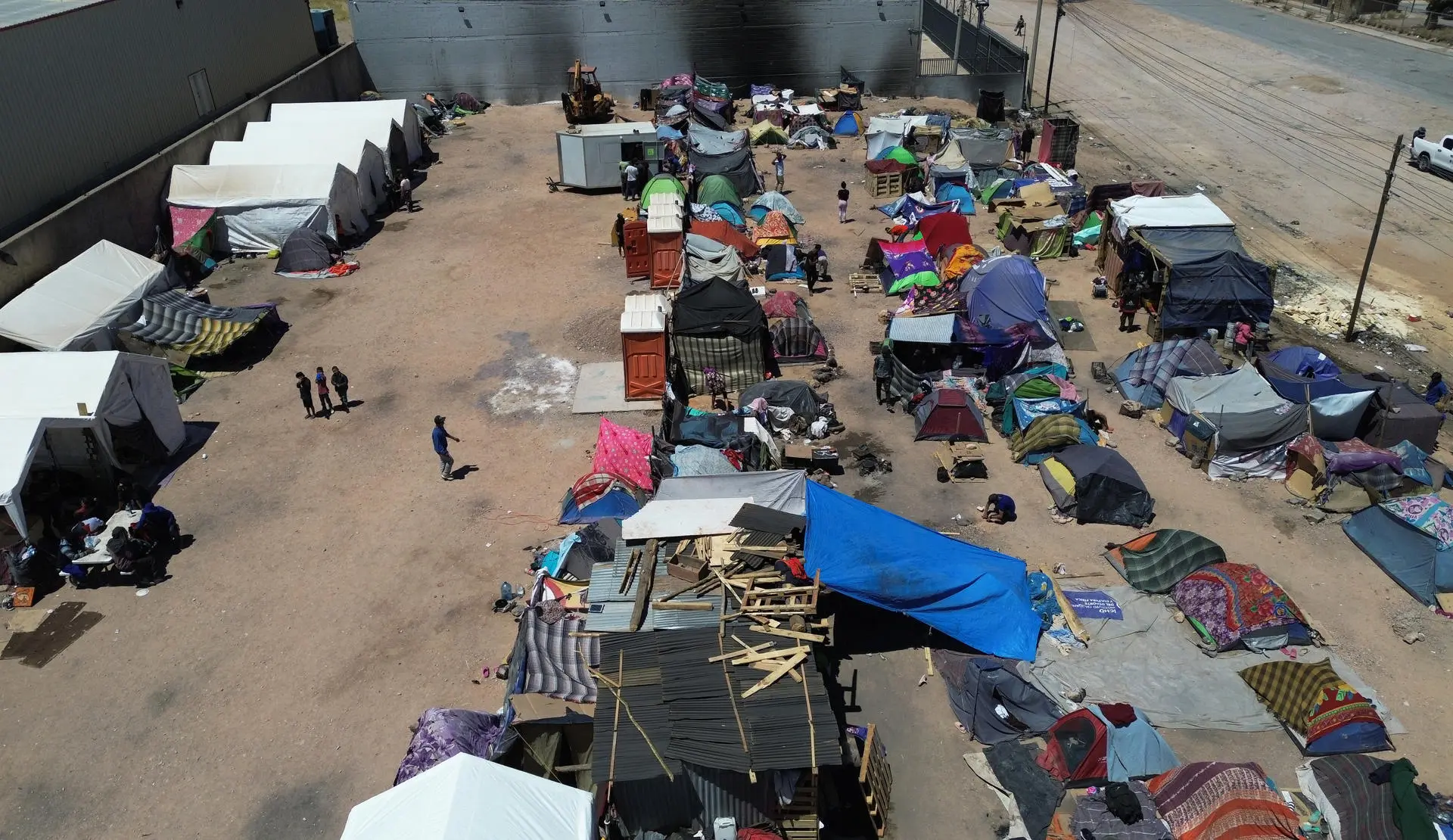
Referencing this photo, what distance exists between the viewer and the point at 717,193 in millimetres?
33219

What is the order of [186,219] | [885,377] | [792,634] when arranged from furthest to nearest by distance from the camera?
[186,219] < [885,377] < [792,634]

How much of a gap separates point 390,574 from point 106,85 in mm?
23408

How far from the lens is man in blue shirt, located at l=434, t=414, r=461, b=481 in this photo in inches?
800

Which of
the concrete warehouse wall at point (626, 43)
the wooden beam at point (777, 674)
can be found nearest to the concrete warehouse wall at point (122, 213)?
the concrete warehouse wall at point (626, 43)

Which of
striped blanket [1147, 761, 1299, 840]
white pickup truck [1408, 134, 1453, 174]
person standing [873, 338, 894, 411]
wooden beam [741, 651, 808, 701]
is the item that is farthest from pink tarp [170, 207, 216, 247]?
white pickup truck [1408, 134, 1453, 174]

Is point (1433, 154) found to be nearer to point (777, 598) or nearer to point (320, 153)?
point (777, 598)

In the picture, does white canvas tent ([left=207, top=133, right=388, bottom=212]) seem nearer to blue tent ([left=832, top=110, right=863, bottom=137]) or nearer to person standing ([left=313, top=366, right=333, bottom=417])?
person standing ([left=313, top=366, right=333, bottom=417])

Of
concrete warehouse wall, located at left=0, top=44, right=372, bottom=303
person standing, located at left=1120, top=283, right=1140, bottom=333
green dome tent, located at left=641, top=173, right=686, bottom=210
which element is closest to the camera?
concrete warehouse wall, located at left=0, top=44, right=372, bottom=303

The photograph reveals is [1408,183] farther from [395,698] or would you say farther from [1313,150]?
[395,698]

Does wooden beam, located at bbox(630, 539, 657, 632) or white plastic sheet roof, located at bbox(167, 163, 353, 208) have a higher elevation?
white plastic sheet roof, located at bbox(167, 163, 353, 208)

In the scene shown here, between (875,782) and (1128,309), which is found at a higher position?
(1128,309)

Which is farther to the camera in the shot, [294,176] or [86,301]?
[294,176]

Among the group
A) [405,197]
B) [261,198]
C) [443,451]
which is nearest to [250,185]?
[261,198]

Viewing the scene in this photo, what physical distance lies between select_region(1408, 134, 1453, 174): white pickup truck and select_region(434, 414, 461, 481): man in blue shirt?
3713 cm
